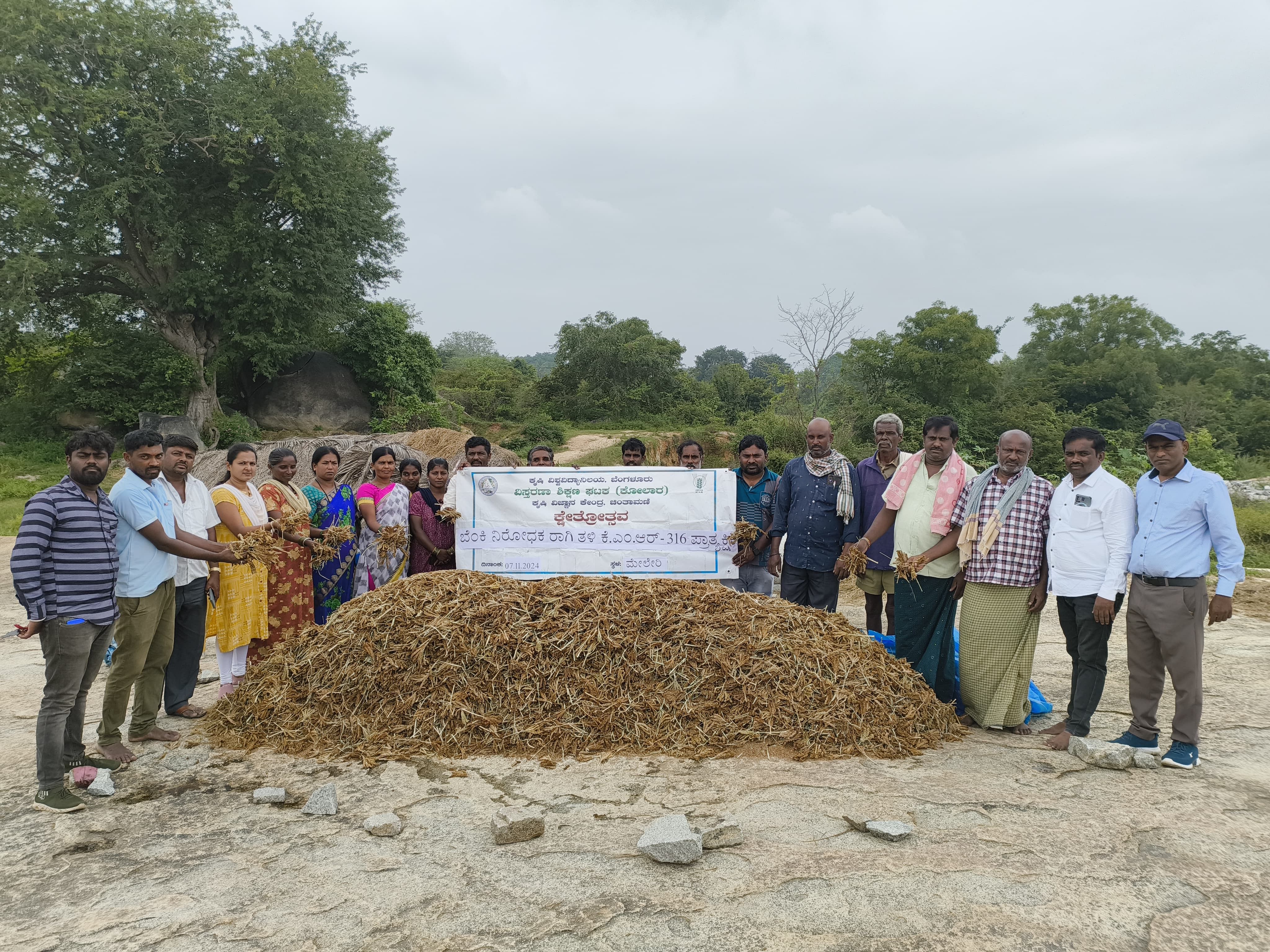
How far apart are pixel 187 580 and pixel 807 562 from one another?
12.3ft

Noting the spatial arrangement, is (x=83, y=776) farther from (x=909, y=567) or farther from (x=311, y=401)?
(x=311, y=401)

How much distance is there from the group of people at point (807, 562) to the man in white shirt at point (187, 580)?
1 centimetres

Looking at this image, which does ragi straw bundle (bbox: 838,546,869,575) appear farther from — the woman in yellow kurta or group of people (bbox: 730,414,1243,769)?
the woman in yellow kurta

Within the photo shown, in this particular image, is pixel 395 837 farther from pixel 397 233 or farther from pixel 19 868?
pixel 397 233

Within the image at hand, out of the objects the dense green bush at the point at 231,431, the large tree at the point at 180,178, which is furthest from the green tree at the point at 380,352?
the dense green bush at the point at 231,431

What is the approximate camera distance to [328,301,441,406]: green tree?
24.1 meters

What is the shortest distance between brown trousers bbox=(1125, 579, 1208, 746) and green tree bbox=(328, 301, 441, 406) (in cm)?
2240

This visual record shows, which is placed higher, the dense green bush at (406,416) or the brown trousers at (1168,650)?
the dense green bush at (406,416)

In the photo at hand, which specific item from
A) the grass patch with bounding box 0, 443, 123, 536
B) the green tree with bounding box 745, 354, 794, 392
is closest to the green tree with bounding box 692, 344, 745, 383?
the green tree with bounding box 745, 354, 794, 392

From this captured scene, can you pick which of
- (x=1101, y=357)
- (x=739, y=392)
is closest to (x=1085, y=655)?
(x=739, y=392)

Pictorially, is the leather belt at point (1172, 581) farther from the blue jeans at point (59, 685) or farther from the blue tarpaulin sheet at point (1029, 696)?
the blue jeans at point (59, 685)

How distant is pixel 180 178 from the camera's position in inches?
787

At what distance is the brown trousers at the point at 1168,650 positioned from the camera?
3.91 m

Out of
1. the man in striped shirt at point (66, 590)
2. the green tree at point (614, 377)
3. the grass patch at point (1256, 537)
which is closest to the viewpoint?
the man in striped shirt at point (66, 590)
